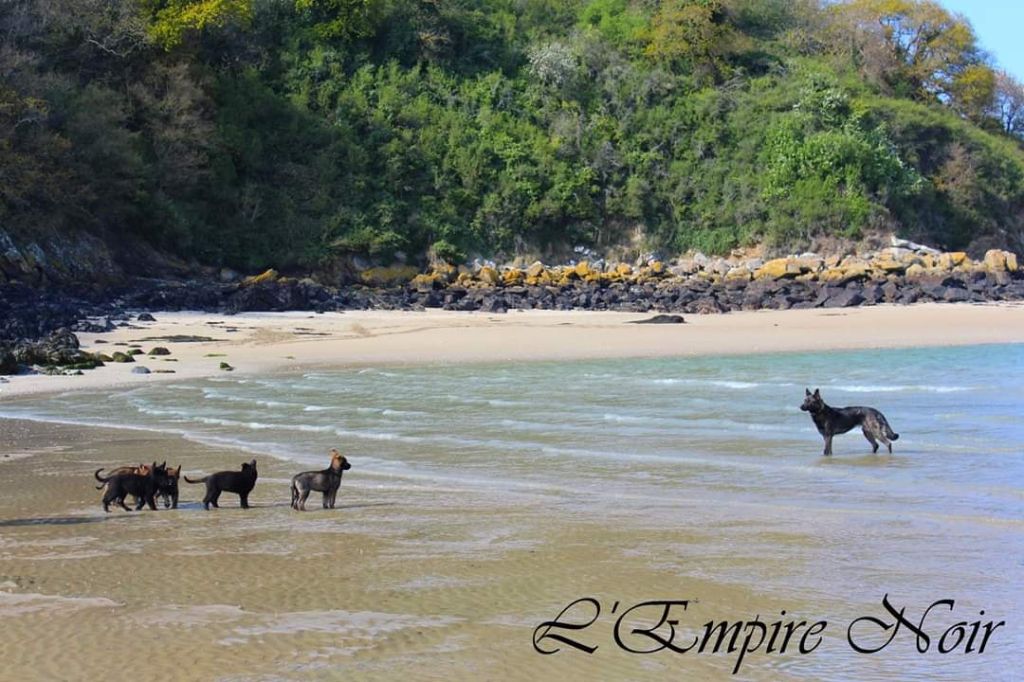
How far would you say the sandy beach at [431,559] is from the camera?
4.92 meters

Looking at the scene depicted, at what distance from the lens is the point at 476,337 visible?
23.0 m

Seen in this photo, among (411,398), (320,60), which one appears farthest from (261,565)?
(320,60)

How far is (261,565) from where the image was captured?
21.2 ft

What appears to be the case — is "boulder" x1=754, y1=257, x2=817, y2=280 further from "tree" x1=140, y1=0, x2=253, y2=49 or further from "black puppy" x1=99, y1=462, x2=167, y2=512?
"black puppy" x1=99, y1=462, x2=167, y2=512

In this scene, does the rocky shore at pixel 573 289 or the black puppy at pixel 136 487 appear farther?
the rocky shore at pixel 573 289

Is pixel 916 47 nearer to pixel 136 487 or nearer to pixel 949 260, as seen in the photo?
pixel 949 260

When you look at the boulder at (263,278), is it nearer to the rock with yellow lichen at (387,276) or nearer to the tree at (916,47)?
the rock with yellow lichen at (387,276)

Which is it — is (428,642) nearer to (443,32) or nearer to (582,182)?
(582,182)

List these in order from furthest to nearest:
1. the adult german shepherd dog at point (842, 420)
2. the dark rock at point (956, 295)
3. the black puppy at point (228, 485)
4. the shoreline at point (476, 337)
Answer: the dark rock at point (956, 295) → the shoreline at point (476, 337) → the adult german shepherd dog at point (842, 420) → the black puppy at point (228, 485)

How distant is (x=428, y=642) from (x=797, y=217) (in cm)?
3611

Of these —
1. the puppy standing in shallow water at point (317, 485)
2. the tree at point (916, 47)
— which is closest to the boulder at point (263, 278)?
the puppy standing in shallow water at point (317, 485)

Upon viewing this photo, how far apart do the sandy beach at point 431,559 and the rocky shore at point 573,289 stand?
11.7 metres

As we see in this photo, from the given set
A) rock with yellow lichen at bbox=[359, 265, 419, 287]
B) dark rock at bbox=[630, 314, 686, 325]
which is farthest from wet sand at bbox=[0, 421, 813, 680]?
rock with yellow lichen at bbox=[359, 265, 419, 287]

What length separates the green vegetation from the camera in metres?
34.0
